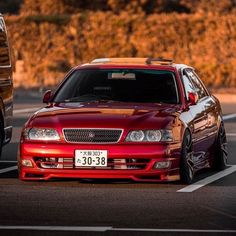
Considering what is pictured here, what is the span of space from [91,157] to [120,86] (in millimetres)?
1821

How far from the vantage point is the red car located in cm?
1365

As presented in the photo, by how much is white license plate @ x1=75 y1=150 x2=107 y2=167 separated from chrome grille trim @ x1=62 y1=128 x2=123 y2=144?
14 centimetres

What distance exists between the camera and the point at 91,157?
44.6ft

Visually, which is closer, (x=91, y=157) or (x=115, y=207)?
(x=115, y=207)

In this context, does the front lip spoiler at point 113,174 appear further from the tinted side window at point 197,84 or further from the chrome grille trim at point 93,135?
the tinted side window at point 197,84

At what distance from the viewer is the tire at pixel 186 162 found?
Result: 14086 mm

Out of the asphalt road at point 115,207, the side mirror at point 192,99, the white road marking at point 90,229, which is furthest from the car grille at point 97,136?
the white road marking at point 90,229

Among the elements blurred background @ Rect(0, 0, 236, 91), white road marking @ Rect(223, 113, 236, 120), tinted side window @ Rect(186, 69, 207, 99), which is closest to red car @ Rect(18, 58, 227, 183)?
tinted side window @ Rect(186, 69, 207, 99)

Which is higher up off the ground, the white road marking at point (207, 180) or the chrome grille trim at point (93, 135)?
the chrome grille trim at point (93, 135)

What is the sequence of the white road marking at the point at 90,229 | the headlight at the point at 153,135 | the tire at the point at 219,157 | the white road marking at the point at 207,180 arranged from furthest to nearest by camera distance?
the tire at the point at 219,157 < the white road marking at the point at 207,180 < the headlight at the point at 153,135 < the white road marking at the point at 90,229

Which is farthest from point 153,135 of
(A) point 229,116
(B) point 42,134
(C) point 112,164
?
(A) point 229,116

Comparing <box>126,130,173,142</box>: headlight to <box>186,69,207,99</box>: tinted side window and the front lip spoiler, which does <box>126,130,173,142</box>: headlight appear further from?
<box>186,69,207,99</box>: tinted side window

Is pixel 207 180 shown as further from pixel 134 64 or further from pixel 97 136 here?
pixel 97 136

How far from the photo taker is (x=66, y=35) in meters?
46.3
